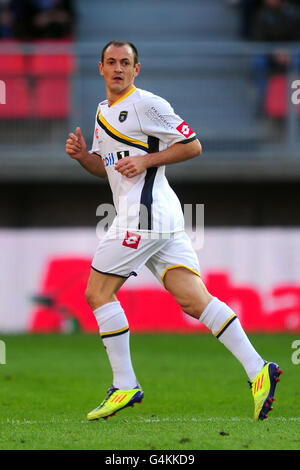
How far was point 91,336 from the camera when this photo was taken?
13102mm

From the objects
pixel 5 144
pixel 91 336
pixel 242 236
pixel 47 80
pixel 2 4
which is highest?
pixel 2 4

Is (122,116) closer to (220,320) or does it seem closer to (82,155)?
(82,155)

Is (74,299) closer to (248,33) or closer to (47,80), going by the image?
(47,80)

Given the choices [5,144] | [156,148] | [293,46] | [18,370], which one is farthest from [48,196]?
[156,148]

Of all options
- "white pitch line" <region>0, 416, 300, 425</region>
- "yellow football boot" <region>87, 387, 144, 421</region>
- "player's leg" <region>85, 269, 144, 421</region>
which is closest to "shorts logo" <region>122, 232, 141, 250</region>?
"player's leg" <region>85, 269, 144, 421</region>

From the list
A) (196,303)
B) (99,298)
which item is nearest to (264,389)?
(196,303)

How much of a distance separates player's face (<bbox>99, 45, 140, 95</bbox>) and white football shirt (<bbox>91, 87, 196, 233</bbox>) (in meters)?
0.09

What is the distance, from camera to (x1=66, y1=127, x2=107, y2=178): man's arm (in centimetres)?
607

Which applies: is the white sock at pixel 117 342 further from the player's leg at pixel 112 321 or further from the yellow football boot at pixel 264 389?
the yellow football boot at pixel 264 389

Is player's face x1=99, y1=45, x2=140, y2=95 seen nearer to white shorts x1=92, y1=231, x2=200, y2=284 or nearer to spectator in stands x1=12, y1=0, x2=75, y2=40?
white shorts x1=92, y1=231, x2=200, y2=284

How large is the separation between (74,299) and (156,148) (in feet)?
26.5

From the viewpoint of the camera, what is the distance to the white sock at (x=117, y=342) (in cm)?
585

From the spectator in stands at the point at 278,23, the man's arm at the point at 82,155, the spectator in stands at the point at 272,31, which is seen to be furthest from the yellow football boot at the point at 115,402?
the spectator in stands at the point at 278,23

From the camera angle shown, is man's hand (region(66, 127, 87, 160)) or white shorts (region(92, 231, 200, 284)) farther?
man's hand (region(66, 127, 87, 160))
